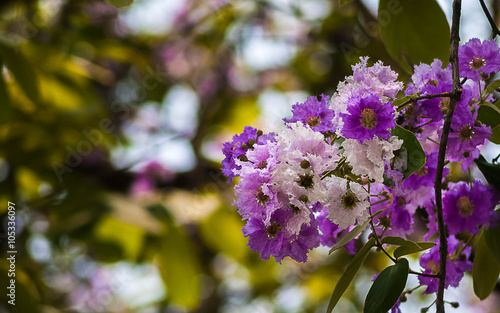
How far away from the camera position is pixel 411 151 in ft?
2.16

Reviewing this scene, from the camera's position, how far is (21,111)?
6.76ft

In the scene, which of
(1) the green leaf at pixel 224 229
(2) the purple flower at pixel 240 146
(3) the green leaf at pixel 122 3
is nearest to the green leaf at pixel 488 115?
(2) the purple flower at pixel 240 146

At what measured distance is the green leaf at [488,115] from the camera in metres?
0.74

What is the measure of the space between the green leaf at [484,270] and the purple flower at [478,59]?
292 mm

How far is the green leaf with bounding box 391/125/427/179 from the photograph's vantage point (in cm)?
64

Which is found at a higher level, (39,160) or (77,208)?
(39,160)

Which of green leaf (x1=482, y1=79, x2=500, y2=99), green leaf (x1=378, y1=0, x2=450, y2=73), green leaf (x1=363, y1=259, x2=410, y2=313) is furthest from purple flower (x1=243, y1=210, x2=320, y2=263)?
green leaf (x1=378, y1=0, x2=450, y2=73)

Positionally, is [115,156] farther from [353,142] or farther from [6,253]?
[353,142]

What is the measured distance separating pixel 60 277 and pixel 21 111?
4.23 feet

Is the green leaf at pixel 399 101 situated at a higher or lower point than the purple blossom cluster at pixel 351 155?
higher

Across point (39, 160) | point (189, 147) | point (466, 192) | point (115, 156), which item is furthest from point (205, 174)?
point (466, 192)

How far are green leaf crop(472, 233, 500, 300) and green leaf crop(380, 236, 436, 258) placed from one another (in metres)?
0.20

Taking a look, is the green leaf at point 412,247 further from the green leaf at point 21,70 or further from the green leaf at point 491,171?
the green leaf at point 21,70

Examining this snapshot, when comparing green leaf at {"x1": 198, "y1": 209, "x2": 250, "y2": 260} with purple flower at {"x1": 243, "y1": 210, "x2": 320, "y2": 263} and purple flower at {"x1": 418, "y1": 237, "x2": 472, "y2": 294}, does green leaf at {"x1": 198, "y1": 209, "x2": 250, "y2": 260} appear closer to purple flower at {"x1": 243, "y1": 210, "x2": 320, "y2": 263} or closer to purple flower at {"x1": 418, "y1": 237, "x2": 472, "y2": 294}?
purple flower at {"x1": 418, "y1": 237, "x2": 472, "y2": 294}
